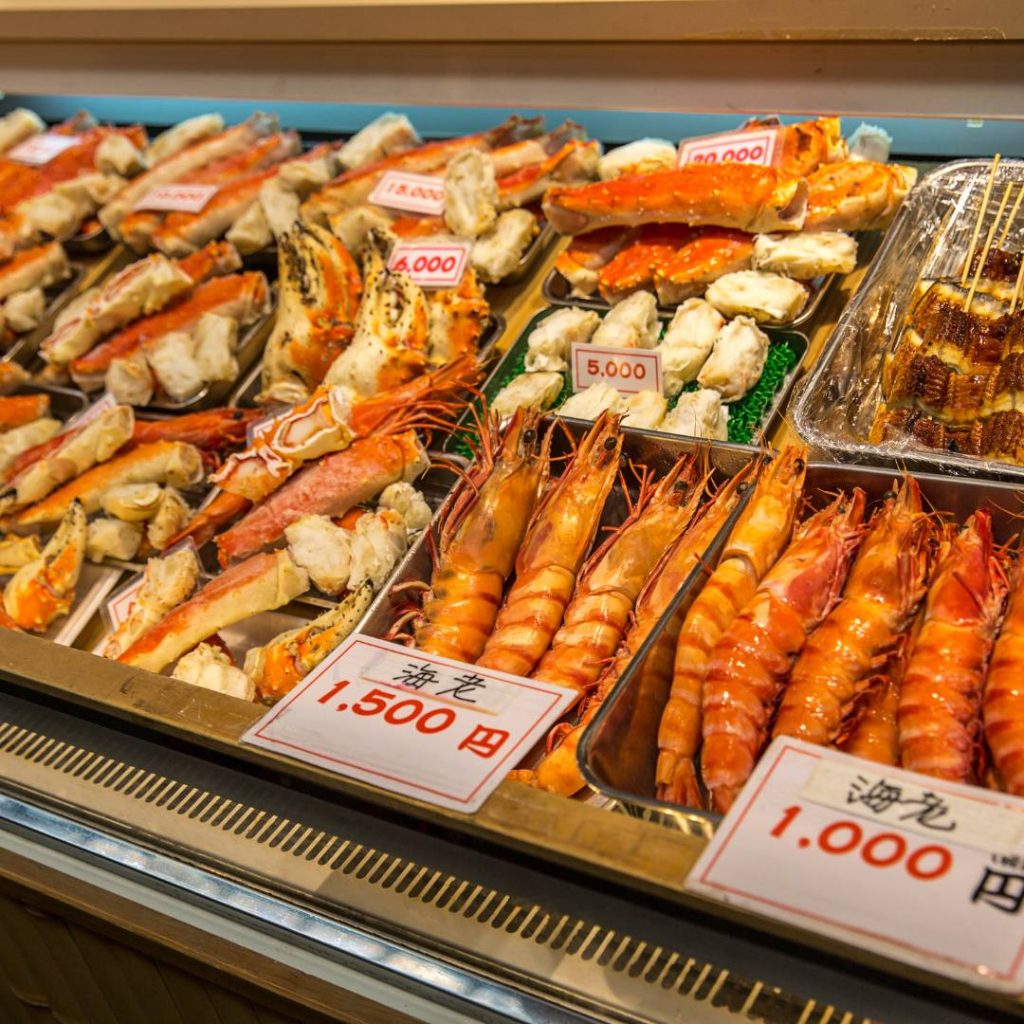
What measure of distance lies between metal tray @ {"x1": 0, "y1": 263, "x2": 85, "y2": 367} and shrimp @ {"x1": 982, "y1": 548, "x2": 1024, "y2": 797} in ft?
10.4

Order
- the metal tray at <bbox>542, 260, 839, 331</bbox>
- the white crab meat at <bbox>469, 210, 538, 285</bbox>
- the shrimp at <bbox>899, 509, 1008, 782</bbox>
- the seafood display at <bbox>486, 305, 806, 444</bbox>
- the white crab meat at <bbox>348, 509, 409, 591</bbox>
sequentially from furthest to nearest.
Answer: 1. the white crab meat at <bbox>469, 210, 538, 285</bbox>
2. the metal tray at <bbox>542, 260, 839, 331</bbox>
3. the seafood display at <bbox>486, 305, 806, 444</bbox>
4. the white crab meat at <bbox>348, 509, 409, 591</bbox>
5. the shrimp at <bbox>899, 509, 1008, 782</bbox>

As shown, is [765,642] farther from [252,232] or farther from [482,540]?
[252,232]

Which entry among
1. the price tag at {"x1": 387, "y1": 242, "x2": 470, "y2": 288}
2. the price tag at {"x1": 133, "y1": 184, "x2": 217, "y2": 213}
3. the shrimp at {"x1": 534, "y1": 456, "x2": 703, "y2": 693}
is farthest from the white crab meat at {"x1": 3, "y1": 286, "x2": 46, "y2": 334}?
the shrimp at {"x1": 534, "y1": 456, "x2": 703, "y2": 693}

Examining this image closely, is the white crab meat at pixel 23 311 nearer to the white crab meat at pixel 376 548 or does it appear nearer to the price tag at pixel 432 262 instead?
the price tag at pixel 432 262

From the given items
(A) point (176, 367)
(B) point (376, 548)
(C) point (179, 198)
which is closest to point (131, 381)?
(A) point (176, 367)

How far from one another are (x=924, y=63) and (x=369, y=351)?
1.44 m

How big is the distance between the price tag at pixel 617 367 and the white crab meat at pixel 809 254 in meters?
0.40

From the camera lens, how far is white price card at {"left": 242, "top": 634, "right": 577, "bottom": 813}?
54.8 inches

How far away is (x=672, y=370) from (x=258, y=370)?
1.31 m

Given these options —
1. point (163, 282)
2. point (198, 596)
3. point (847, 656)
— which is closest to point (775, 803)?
point (847, 656)

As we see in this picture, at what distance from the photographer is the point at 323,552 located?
245 cm

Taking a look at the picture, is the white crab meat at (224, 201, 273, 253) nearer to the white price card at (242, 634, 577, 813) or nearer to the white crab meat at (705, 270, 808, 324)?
the white crab meat at (705, 270, 808, 324)

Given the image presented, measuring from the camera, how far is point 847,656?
1.66 meters

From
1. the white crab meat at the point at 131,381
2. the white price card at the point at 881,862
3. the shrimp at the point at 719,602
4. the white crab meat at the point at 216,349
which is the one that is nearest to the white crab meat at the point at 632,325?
the shrimp at the point at 719,602
